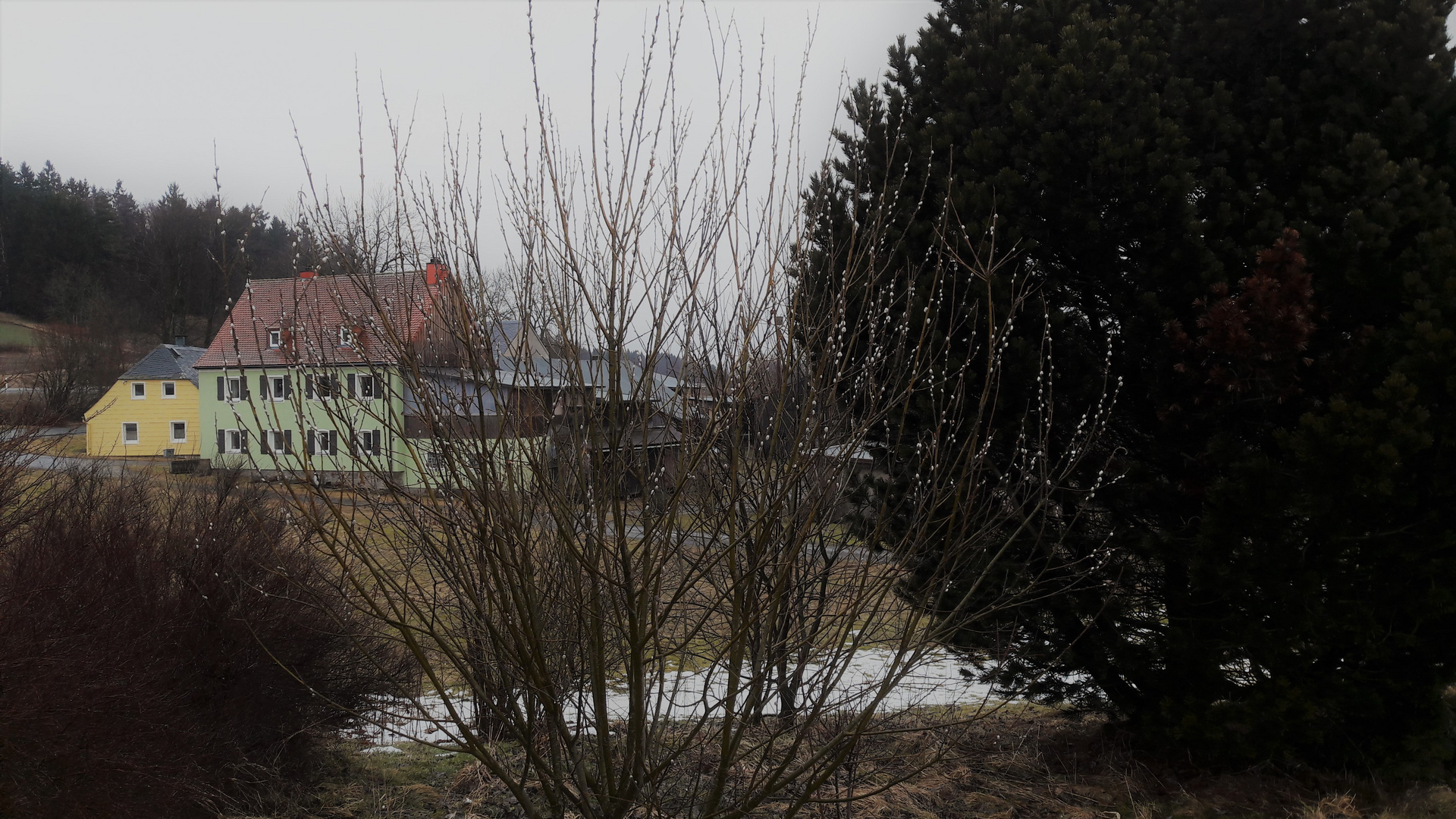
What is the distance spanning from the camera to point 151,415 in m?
33.2

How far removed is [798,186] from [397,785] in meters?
4.69

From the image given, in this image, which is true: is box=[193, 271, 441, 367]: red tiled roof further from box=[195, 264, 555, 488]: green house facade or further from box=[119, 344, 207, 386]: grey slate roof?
box=[119, 344, 207, 386]: grey slate roof

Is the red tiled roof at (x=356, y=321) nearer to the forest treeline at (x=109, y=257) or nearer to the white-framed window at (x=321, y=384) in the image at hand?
the white-framed window at (x=321, y=384)

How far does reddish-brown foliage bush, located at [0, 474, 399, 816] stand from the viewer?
3.99 meters

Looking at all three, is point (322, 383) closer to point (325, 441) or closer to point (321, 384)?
point (321, 384)

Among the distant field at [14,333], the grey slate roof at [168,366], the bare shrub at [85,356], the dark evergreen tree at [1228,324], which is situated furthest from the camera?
the distant field at [14,333]

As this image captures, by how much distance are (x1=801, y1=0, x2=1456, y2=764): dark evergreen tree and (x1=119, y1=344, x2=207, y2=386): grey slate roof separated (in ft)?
109

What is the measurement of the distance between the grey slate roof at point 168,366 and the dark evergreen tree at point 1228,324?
109ft

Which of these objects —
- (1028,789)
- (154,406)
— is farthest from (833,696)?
(154,406)

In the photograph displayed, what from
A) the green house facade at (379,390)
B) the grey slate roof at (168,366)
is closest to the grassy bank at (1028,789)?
the green house facade at (379,390)

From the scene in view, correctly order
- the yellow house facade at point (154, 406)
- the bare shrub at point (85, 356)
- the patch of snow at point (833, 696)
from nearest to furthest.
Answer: the patch of snow at point (833, 696)
the bare shrub at point (85, 356)
the yellow house facade at point (154, 406)

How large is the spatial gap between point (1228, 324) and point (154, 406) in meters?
37.1

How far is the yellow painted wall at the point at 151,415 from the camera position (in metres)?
32.8

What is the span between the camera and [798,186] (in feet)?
11.0
